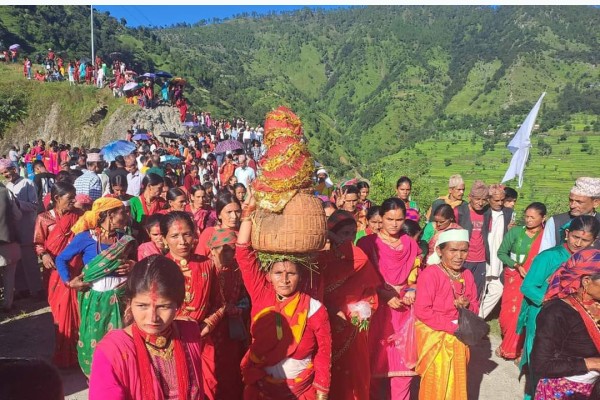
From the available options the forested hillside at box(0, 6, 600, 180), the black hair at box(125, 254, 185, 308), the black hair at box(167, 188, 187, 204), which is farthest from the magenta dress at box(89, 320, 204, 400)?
the forested hillside at box(0, 6, 600, 180)

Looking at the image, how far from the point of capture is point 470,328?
3.51m

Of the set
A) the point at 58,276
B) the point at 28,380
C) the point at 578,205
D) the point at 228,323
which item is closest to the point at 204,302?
the point at 228,323

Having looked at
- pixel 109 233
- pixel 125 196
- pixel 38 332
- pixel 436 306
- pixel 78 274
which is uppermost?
pixel 125 196

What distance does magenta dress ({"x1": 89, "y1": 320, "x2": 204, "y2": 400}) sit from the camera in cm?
180

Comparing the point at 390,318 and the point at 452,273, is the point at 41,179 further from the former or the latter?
the point at 452,273

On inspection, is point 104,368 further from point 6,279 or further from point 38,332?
point 6,279

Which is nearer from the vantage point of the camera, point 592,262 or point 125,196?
point 592,262

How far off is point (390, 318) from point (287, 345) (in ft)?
5.04

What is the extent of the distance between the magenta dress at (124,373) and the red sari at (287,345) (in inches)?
29.9

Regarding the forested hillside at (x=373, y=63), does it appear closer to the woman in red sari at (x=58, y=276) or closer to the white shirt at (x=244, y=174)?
the white shirt at (x=244, y=174)

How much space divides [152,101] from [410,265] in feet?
85.2

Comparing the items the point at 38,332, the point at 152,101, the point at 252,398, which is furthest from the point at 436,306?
the point at 152,101

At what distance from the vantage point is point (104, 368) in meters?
1.81

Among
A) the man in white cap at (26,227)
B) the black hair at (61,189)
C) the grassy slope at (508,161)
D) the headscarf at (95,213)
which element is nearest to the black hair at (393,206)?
the headscarf at (95,213)
